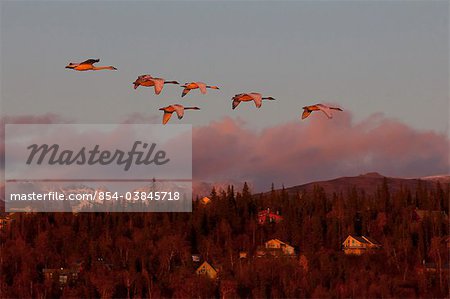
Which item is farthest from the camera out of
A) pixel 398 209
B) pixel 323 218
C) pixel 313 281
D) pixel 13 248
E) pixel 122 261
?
pixel 398 209

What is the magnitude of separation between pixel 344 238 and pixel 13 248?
30065 millimetres

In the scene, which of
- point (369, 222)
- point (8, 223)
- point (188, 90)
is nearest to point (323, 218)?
point (369, 222)

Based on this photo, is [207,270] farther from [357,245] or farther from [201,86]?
[201,86]

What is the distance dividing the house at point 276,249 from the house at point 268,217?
1248 centimetres

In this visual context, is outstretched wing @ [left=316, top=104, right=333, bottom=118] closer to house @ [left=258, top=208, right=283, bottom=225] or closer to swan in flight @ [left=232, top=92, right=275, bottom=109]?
swan in flight @ [left=232, top=92, right=275, bottom=109]

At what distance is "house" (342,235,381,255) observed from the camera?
8164 centimetres

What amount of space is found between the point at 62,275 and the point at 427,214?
40417 mm

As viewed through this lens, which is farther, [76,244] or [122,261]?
[76,244]

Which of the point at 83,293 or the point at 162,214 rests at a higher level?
the point at 162,214

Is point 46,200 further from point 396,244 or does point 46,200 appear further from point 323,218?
point 396,244

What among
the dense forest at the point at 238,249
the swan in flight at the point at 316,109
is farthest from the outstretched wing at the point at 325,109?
the dense forest at the point at 238,249

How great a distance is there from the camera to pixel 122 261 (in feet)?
245

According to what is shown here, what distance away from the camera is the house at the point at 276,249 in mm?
78350

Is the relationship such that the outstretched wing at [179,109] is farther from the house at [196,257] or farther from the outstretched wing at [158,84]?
the house at [196,257]
